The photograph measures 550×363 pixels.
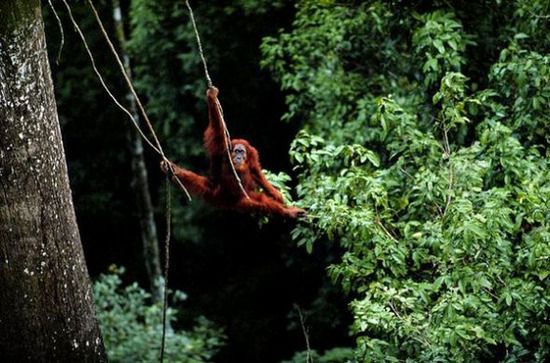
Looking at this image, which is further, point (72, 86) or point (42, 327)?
point (72, 86)

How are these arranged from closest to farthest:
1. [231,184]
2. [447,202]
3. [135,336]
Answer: [447,202] → [231,184] → [135,336]

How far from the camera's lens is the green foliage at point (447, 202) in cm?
423

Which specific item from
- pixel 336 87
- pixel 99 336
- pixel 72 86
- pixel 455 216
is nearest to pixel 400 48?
pixel 336 87

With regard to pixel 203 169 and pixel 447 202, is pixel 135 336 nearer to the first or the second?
pixel 447 202

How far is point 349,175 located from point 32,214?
207 cm

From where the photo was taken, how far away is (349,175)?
5070mm

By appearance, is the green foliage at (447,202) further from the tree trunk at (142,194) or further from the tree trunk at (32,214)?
the tree trunk at (142,194)

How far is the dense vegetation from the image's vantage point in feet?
14.5

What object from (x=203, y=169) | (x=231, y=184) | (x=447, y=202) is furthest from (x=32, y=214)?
(x=203, y=169)

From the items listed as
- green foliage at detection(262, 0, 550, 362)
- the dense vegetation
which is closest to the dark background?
the dense vegetation

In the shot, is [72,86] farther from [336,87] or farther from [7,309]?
[7,309]

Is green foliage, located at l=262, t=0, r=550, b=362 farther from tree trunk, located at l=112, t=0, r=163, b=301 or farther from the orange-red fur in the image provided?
tree trunk, located at l=112, t=0, r=163, b=301

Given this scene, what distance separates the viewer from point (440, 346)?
4320 mm

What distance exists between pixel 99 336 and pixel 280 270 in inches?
329
